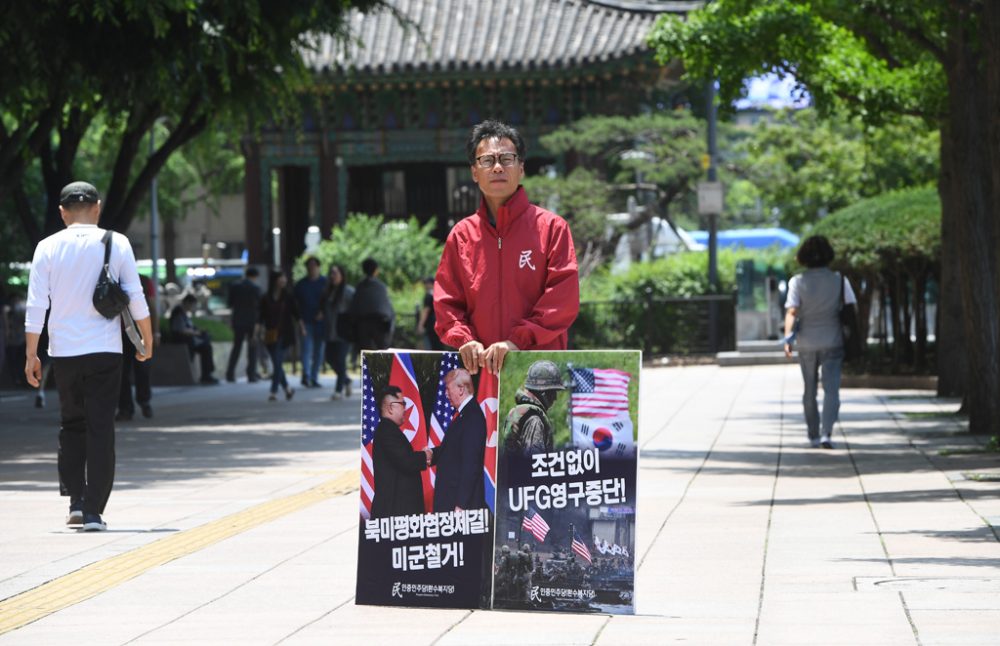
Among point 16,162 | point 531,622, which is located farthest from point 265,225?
point 531,622

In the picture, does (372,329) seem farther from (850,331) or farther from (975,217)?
(975,217)

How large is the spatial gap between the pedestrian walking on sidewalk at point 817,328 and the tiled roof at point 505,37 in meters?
22.7

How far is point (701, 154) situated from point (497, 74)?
4813 mm

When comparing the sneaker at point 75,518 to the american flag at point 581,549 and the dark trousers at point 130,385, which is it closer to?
the american flag at point 581,549

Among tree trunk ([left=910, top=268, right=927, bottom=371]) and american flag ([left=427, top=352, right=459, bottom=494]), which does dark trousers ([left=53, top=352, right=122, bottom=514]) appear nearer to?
american flag ([left=427, top=352, right=459, bottom=494])

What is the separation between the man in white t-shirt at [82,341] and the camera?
388 inches

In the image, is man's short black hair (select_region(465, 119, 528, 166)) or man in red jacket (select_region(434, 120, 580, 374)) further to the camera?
man's short black hair (select_region(465, 119, 528, 166))

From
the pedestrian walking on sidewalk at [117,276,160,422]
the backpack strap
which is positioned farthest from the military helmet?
the pedestrian walking on sidewalk at [117,276,160,422]

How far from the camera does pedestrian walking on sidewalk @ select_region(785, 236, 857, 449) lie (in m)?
15.3

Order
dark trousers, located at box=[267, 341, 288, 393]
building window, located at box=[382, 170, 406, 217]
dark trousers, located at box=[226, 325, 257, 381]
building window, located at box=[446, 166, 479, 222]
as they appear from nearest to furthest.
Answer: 1. dark trousers, located at box=[267, 341, 288, 393]
2. dark trousers, located at box=[226, 325, 257, 381]
3. building window, located at box=[446, 166, 479, 222]
4. building window, located at box=[382, 170, 406, 217]

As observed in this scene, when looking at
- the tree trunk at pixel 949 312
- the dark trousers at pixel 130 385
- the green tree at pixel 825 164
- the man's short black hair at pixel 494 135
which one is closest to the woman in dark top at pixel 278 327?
the dark trousers at pixel 130 385

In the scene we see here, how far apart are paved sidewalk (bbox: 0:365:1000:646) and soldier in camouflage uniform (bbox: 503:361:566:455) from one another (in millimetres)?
678

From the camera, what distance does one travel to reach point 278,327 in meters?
23.2

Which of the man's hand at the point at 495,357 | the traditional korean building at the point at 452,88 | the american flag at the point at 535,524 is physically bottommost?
the american flag at the point at 535,524
